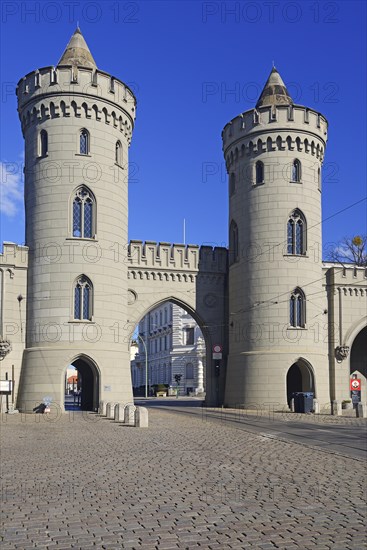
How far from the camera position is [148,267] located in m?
39.0

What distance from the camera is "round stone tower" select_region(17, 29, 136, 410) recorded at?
33219mm

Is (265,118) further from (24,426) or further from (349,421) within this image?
(24,426)

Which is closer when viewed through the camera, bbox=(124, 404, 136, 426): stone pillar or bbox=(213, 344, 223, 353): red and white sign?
bbox=(124, 404, 136, 426): stone pillar

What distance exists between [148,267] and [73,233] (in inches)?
241

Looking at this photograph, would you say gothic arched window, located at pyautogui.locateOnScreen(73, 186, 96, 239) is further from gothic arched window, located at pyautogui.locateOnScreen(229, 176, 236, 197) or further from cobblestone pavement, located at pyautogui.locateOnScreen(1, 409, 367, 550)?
cobblestone pavement, located at pyautogui.locateOnScreen(1, 409, 367, 550)

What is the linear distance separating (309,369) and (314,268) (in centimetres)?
583

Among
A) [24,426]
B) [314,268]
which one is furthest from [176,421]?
[314,268]

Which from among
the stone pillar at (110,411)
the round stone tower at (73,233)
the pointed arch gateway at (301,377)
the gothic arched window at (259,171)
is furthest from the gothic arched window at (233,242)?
the stone pillar at (110,411)

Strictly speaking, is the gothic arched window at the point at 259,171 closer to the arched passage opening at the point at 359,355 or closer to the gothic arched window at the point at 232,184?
the gothic arched window at the point at 232,184

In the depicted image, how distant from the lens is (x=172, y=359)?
86.1m

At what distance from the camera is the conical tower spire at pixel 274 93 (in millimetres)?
40156

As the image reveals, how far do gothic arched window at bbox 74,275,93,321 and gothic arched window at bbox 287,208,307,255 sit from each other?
11.8 metres

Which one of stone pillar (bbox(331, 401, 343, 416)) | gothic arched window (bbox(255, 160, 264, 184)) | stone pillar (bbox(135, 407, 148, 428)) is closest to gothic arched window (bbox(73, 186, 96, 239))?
gothic arched window (bbox(255, 160, 264, 184))

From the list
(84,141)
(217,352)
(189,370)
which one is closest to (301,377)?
(217,352)
